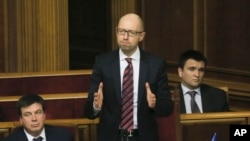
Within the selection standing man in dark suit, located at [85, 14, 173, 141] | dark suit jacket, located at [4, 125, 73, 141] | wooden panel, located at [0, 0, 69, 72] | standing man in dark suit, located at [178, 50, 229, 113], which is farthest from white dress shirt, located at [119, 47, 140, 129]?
wooden panel, located at [0, 0, 69, 72]

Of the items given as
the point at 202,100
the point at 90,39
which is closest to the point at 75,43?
the point at 90,39

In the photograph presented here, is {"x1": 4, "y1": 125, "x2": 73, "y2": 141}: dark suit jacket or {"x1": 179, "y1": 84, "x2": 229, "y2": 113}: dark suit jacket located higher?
{"x1": 179, "y1": 84, "x2": 229, "y2": 113}: dark suit jacket

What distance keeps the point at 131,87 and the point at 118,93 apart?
0.08 meters

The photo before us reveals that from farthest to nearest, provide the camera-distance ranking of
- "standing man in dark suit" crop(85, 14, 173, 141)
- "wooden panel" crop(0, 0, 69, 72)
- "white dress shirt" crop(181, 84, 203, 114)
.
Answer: "wooden panel" crop(0, 0, 69, 72) → "white dress shirt" crop(181, 84, 203, 114) → "standing man in dark suit" crop(85, 14, 173, 141)

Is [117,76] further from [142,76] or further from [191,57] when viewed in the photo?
[191,57]

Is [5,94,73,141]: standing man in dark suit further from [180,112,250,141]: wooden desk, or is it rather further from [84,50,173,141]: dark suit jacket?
[180,112,250,141]: wooden desk

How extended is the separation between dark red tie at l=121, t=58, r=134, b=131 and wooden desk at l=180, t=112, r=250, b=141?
489 millimetres

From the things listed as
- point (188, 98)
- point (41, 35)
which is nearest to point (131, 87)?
point (188, 98)

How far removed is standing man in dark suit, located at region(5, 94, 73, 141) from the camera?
14.7 feet

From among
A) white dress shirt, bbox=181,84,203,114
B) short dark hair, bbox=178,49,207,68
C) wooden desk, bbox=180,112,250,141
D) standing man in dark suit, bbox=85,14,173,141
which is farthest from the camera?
short dark hair, bbox=178,49,207,68

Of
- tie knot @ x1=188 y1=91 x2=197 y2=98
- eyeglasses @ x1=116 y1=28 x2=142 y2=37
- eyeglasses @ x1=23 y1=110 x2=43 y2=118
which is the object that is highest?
eyeglasses @ x1=116 y1=28 x2=142 y2=37

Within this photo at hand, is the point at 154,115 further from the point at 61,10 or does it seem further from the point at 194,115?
the point at 61,10

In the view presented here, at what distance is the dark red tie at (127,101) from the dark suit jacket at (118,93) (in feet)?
0.08

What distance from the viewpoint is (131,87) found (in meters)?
4.31
